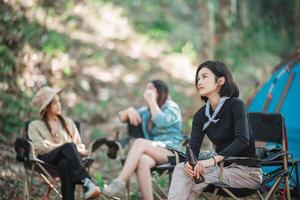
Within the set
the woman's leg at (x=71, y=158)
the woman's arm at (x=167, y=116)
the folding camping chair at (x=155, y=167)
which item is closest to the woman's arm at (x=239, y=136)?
the folding camping chair at (x=155, y=167)

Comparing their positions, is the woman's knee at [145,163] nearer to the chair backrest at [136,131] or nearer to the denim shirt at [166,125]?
the denim shirt at [166,125]

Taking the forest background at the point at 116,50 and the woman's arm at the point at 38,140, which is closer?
the woman's arm at the point at 38,140

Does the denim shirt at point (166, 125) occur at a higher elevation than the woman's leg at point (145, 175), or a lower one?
higher

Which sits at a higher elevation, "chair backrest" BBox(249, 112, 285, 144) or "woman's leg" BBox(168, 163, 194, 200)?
"chair backrest" BBox(249, 112, 285, 144)

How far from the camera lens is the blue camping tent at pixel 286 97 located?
4.97 metres

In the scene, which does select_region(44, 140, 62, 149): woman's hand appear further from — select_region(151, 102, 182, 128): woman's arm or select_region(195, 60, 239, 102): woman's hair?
select_region(195, 60, 239, 102): woman's hair

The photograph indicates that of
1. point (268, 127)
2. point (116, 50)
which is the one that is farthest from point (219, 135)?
point (116, 50)

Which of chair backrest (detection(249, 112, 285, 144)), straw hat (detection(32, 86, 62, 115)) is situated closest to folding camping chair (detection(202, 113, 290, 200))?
chair backrest (detection(249, 112, 285, 144))

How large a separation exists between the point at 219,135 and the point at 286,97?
1987mm

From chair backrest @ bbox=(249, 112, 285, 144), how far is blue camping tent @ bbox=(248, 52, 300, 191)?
2.60 ft

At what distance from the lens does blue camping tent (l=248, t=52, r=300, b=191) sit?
16.3 ft

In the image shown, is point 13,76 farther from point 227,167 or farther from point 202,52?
point 227,167

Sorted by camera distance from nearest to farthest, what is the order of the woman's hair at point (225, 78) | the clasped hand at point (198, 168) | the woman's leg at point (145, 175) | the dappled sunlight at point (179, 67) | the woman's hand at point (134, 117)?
the clasped hand at point (198, 168)
the woman's hair at point (225, 78)
the woman's leg at point (145, 175)
the woman's hand at point (134, 117)
the dappled sunlight at point (179, 67)

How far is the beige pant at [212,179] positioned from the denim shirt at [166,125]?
1217 mm
